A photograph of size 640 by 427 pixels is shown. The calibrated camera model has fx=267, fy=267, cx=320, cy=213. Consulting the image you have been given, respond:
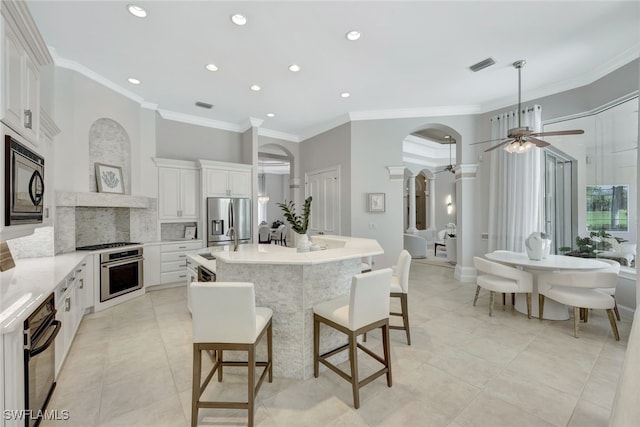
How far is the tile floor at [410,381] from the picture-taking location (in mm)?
1826

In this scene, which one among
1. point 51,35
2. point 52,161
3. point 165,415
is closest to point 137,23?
point 51,35

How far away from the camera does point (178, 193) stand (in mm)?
5020

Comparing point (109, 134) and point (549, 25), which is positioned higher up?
point (549, 25)

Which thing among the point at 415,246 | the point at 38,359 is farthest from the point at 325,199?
the point at 38,359

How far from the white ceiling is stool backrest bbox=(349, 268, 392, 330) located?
251 cm

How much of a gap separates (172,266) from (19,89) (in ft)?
11.5

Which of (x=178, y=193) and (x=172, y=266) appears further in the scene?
(x=178, y=193)

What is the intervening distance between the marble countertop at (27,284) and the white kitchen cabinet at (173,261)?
5.00 feet

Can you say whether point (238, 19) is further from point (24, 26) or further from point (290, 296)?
point (290, 296)

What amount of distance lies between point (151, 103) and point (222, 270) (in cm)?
409

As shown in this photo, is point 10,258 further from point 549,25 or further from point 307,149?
point 549,25

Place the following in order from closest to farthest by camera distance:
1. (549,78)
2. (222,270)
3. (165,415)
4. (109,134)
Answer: (165,415) → (222,270) → (549,78) → (109,134)

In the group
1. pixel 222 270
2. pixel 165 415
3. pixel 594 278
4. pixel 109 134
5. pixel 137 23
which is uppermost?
pixel 137 23

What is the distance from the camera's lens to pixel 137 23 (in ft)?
9.09
